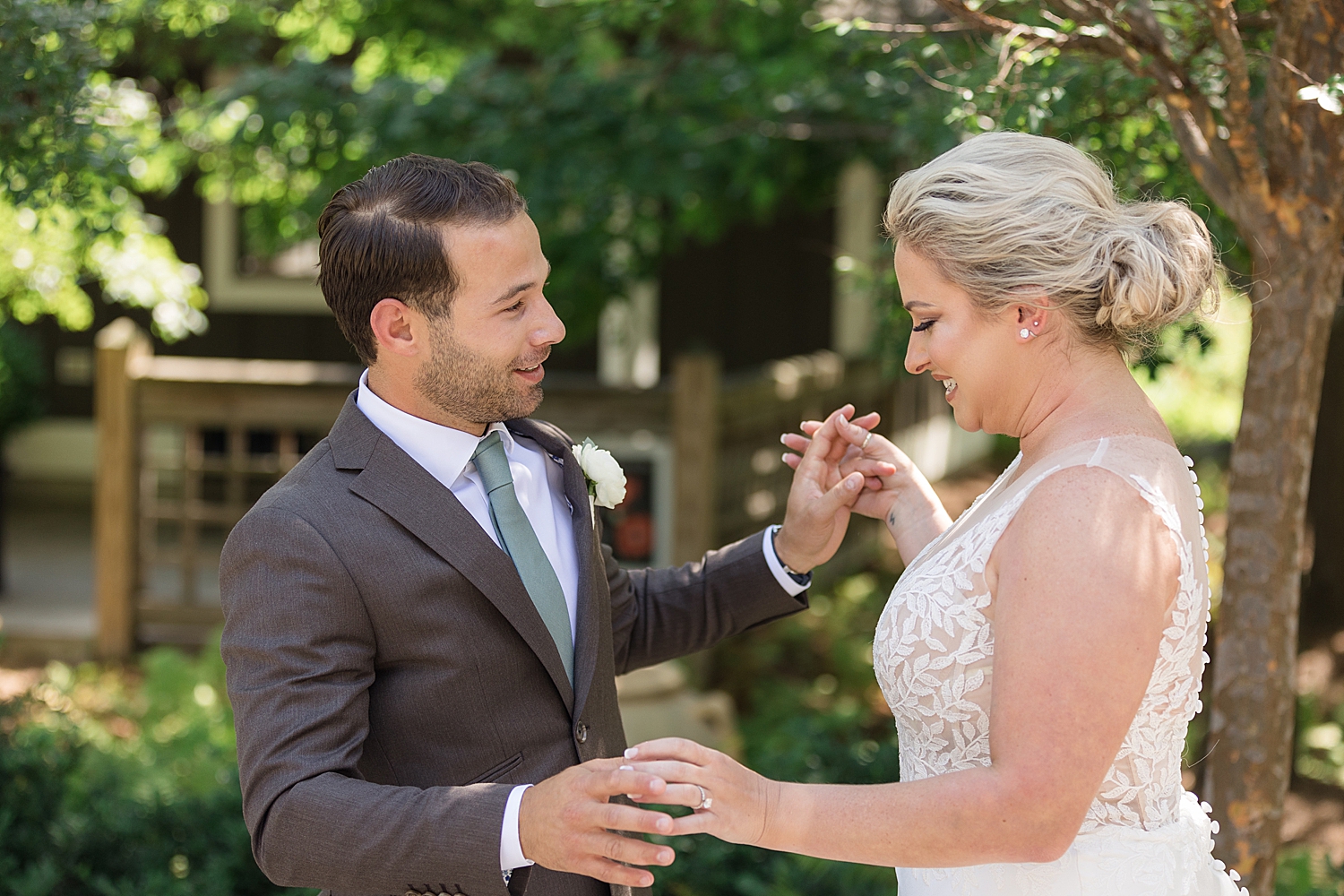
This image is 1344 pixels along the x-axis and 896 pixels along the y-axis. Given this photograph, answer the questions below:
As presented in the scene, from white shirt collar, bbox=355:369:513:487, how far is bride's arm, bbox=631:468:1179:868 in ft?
2.16

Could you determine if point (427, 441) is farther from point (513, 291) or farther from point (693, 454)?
point (693, 454)

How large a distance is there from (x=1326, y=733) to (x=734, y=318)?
594cm

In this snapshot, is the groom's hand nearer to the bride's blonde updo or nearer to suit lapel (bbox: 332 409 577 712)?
suit lapel (bbox: 332 409 577 712)

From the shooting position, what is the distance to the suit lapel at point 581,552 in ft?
7.04

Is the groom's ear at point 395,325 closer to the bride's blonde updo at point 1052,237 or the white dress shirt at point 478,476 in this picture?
the white dress shirt at point 478,476

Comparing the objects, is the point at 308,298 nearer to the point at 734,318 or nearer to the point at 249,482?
the point at 249,482

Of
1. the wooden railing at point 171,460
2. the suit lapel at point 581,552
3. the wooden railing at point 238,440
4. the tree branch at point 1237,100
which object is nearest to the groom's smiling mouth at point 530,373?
the suit lapel at point 581,552

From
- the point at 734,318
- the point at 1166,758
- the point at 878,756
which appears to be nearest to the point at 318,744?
the point at 1166,758

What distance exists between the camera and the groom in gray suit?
179 centimetres

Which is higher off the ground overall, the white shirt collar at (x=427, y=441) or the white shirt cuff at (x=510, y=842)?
the white shirt collar at (x=427, y=441)

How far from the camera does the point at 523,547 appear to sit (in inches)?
84.8

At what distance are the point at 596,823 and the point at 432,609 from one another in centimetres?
47

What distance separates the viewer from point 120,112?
4086mm

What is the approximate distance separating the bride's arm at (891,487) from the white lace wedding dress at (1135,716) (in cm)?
37
